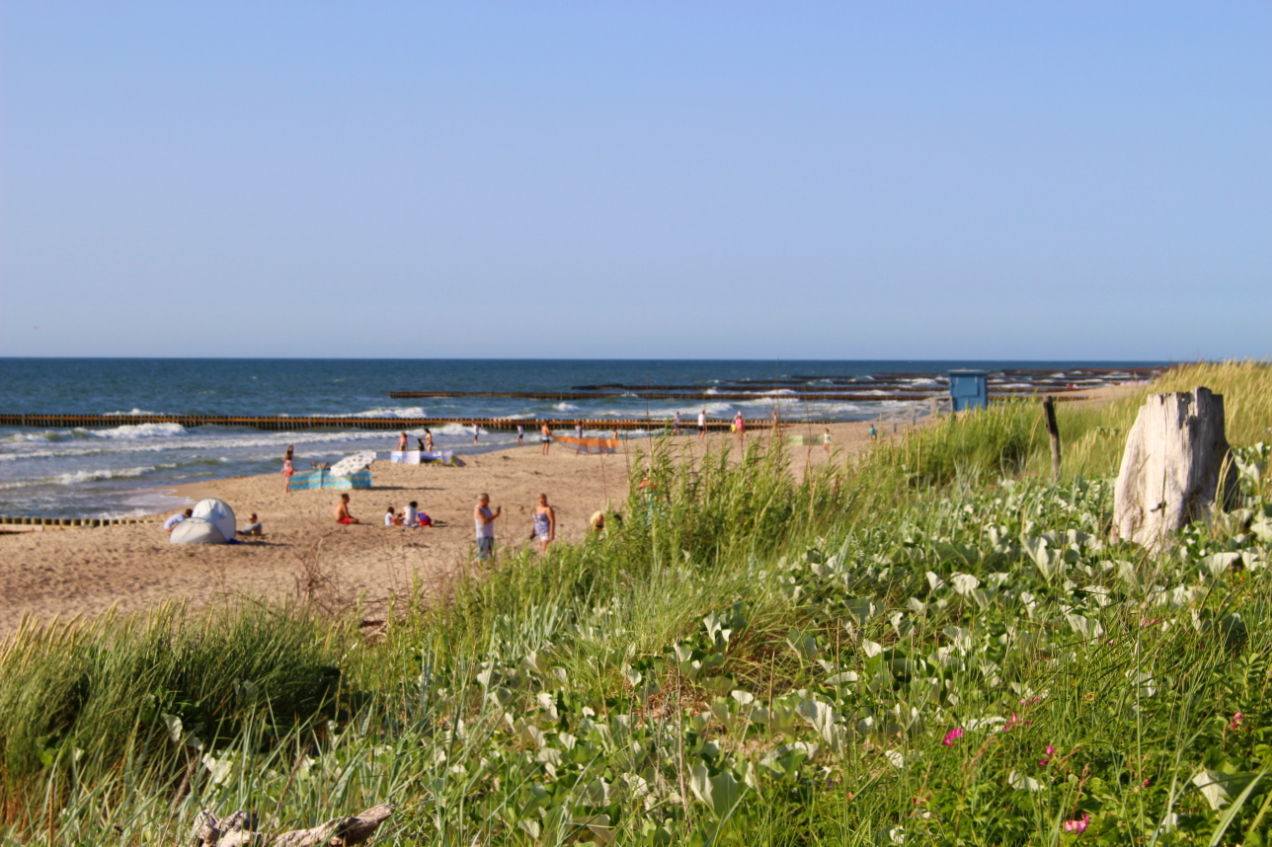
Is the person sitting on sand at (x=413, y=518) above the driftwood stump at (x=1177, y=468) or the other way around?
the other way around

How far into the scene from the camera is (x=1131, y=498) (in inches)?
202

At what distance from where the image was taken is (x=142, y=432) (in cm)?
4234

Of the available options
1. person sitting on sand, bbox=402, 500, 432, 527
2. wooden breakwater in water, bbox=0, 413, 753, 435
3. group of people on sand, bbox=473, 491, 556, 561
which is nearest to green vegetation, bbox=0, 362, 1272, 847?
group of people on sand, bbox=473, 491, 556, 561

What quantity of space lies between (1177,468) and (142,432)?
45.7m

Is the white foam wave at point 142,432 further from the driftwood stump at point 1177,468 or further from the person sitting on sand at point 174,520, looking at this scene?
the driftwood stump at point 1177,468

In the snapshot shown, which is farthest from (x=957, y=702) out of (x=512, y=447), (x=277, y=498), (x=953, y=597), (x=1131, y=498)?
(x=512, y=447)

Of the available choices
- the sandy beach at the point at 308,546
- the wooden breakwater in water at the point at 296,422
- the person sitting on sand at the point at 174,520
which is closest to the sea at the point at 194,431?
the wooden breakwater in water at the point at 296,422

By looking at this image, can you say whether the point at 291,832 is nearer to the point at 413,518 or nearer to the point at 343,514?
the point at 413,518

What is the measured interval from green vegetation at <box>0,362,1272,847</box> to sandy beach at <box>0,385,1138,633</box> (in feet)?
3.96

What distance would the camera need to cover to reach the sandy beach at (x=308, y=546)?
30.1 feet

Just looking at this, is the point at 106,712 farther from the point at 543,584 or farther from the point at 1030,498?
the point at 1030,498

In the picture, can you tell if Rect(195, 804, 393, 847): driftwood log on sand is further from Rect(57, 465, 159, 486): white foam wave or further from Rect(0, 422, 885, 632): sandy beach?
Rect(57, 465, 159, 486): white foam wave

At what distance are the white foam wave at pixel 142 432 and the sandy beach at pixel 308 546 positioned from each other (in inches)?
702

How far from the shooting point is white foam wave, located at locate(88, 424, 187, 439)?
40.7m
